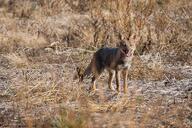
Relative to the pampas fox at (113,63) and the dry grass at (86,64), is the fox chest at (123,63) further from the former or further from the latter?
the dry grass at (86,64)

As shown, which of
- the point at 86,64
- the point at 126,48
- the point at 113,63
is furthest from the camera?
the point at 86,64

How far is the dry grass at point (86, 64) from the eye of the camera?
22.3ft

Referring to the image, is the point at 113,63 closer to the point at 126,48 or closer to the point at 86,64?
the point at 126,48

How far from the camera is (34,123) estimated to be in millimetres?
6645

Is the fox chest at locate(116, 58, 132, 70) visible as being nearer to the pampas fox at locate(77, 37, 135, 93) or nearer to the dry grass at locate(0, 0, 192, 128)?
the pampas fox at locate(77, 37, 135, 93)

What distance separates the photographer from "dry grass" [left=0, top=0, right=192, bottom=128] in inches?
267

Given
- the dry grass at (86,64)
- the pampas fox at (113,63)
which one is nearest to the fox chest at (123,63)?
the pampas fox at (113,63)

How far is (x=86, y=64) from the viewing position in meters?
10.9

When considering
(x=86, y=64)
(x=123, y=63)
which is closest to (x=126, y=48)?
(x=123, y=63)

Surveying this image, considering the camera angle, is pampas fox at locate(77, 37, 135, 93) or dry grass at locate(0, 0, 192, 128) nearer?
dry grass at locate(0, 0, 192, 128)

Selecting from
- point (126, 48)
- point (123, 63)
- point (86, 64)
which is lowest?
point (86, 64)

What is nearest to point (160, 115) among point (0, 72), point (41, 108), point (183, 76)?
point (41, 108)

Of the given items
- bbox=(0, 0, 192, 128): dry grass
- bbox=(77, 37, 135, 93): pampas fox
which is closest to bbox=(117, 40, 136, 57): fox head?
bbox=(77, 37, 135, 93): pampas fox

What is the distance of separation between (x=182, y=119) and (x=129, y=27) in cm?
546
